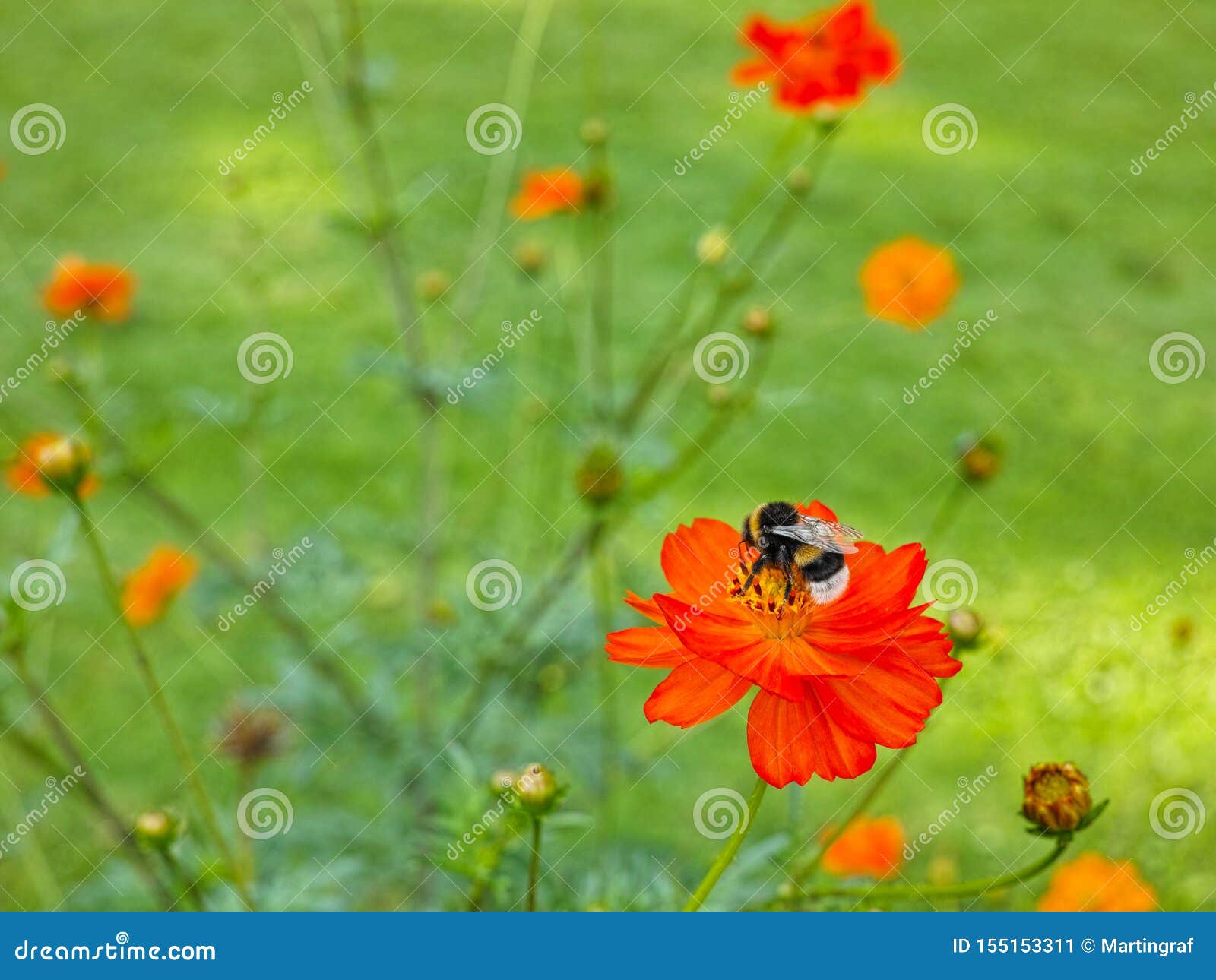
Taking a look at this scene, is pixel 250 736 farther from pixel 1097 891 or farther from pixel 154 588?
pixel 1097 891

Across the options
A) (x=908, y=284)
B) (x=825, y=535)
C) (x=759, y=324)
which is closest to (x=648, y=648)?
(x=825, y=535)

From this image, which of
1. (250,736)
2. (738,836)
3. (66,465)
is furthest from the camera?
(250,736)

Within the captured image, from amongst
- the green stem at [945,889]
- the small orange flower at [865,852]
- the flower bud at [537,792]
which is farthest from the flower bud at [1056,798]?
the small orange flower at [865,852]

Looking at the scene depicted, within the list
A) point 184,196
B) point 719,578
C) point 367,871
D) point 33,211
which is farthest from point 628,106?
point 719,578

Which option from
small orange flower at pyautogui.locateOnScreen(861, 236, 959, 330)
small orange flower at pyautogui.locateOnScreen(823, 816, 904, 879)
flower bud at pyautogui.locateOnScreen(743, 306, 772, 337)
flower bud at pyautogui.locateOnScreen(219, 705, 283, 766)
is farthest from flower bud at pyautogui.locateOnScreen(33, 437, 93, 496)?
small orange flower at pyautogui.locateOnScreen(861, 236, 959, 330)

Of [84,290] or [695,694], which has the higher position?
[695,694]

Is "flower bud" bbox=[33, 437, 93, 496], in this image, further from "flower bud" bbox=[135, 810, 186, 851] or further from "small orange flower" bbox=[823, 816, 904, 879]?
"small orange flower" bbox=[823, 816, 904, 879]
